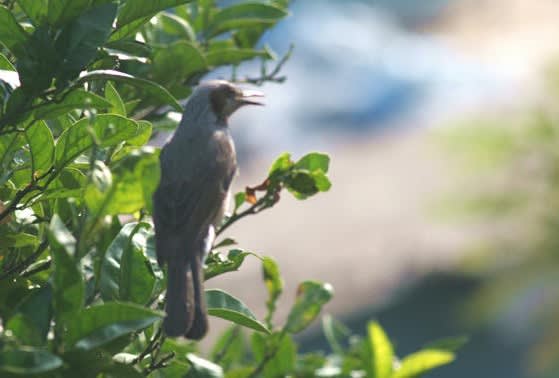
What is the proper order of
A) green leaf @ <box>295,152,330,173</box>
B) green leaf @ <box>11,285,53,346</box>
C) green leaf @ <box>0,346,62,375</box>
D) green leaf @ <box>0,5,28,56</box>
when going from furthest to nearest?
green leaf @ <box>295,152,330,173</box> → green leaf @ <box>0,5,28,56</box> → green leaf @ <box>11,285,53,346</box> → green leaf @ <box>0,346,62,375</box>

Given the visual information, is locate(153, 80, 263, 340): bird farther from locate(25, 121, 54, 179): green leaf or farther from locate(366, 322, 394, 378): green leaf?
locate(366, 322, 394, 378): green leaf

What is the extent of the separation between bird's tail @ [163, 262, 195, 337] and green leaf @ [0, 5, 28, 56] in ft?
1.02

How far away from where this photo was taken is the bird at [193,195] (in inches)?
46.1

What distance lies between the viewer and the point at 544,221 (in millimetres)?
7520

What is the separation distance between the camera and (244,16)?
5.55 feet

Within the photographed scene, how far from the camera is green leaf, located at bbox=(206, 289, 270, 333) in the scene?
1.22m

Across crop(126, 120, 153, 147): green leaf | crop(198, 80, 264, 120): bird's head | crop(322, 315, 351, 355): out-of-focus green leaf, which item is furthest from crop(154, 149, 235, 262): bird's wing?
crop(322, 315, 351, 355): out-of-focus green leaf

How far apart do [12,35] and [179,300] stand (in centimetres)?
34

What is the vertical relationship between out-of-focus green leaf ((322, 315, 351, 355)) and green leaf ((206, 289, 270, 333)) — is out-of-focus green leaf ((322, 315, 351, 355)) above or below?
below

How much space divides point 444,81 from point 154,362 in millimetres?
9163

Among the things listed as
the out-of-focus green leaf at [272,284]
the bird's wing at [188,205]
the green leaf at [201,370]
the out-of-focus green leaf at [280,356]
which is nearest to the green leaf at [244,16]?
the bird's wing at [188,205]

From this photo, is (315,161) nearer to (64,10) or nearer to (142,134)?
(142,134)

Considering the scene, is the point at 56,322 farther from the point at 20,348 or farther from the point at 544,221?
the point at 544,221

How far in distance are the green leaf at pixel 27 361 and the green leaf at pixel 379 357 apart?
2.47 ft
